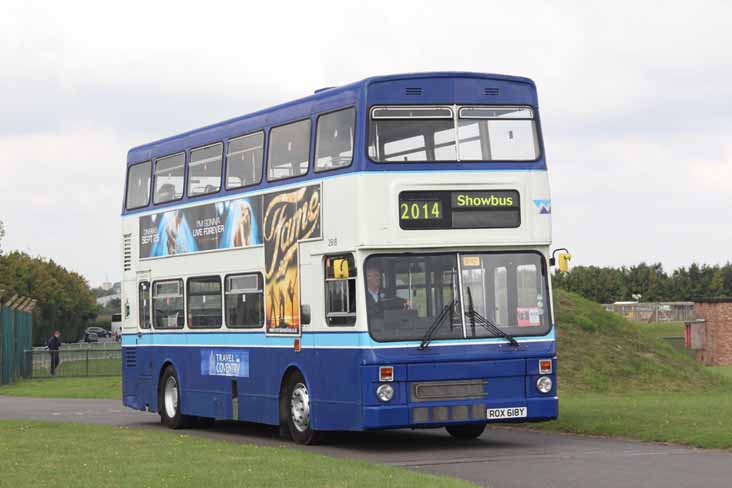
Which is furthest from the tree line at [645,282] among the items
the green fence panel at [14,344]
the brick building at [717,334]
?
the green fence panel at [14,344]

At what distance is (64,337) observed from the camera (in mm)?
130375

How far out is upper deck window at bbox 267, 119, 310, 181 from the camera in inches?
799

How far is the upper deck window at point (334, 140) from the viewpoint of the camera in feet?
62.4

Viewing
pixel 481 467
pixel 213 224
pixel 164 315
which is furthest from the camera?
pixel 164 315

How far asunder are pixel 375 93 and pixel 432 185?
4.47 feet

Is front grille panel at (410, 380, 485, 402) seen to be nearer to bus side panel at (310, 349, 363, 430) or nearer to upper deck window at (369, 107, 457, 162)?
bus side panel at (310, 349, 363, 430)

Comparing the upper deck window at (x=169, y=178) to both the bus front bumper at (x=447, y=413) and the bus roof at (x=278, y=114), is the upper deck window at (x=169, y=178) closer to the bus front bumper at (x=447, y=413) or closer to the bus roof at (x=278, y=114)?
the bus roof at (x=278, y=114)

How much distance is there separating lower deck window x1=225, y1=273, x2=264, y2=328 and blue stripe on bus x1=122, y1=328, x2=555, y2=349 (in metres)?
0.18

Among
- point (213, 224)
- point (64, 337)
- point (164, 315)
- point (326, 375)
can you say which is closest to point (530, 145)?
point (326, 375)

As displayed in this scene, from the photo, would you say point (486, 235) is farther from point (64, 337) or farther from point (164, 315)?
point (64, 337)

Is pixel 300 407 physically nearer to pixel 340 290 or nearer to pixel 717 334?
pixel 340 290

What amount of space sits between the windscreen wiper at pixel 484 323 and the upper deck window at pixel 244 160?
4356 millimetres

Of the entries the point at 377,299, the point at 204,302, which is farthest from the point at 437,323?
the point at 204,302

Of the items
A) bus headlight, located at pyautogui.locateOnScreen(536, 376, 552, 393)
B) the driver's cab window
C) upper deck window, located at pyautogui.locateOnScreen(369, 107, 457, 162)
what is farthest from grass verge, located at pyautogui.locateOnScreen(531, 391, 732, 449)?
upper deck window, located at pyautogui.locateOnScreen(369, 107, 457, 162)
